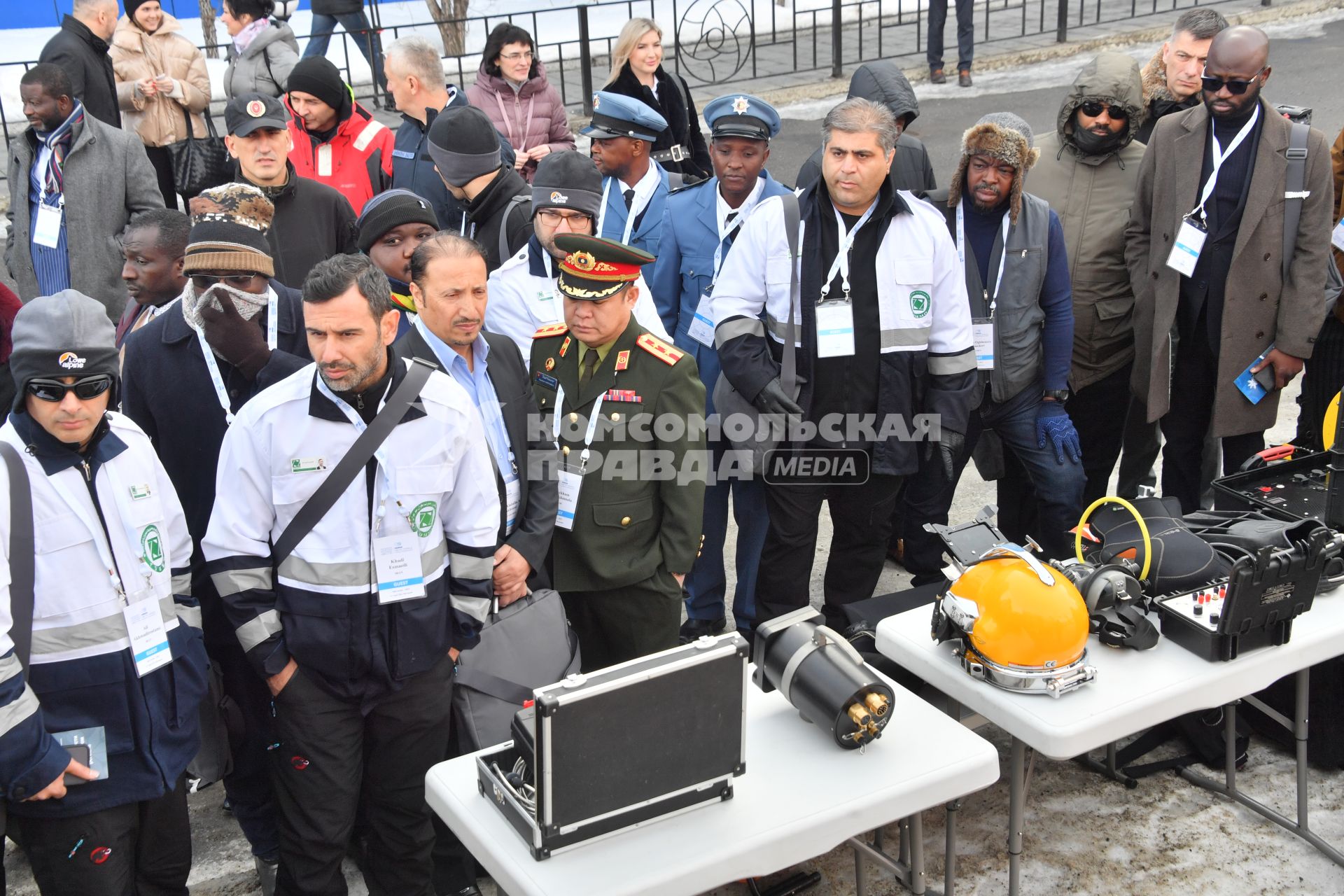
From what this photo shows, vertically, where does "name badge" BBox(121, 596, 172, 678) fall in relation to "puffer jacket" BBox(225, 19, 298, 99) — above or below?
below

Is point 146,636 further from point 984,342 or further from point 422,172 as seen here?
point 422,172

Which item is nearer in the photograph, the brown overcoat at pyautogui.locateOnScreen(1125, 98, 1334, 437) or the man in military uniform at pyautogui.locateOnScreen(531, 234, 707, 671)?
the man in military uniform at pyautogui.locateOnScreen(531, 234, 707, 671)

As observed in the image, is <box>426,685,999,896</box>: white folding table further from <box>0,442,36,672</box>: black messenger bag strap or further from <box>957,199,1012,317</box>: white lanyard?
<box>957,199,1012,317</box>: white lanyard

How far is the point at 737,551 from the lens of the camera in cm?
491

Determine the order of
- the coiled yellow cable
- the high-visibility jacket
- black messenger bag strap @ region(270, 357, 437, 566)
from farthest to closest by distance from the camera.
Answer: the coiled yellow cable → black messenger bag strap @ region(270, 357, 437, 566) → the high-visibility jacket

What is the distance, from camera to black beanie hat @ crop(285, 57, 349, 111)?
5.54 m

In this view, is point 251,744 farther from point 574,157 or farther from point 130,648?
point 574,157

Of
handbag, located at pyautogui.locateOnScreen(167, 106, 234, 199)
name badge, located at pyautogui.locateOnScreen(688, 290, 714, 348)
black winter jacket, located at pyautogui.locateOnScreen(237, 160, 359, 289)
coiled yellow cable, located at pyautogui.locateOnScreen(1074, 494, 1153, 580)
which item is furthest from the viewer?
handbag, located at pyautogui.locateOnScreen(167, 106, 234, 199)

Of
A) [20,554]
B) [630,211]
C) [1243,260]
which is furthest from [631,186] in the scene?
[20,554]

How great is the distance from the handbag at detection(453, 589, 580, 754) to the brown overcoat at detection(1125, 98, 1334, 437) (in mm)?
2704

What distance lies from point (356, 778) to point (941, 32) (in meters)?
10.4

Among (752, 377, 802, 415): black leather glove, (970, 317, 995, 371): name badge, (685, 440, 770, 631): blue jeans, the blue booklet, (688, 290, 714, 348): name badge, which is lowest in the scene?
(685, 440, 770, 631): blue jeans

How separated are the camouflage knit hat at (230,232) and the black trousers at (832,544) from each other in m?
1.90

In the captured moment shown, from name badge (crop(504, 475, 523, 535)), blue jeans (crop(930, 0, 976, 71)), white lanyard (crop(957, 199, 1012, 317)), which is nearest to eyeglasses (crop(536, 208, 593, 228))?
name badge (crop(504, 475, 523, 535))
